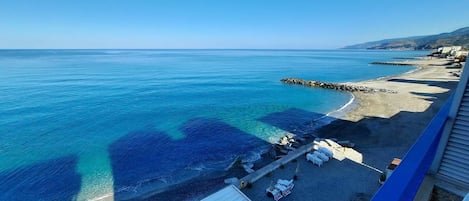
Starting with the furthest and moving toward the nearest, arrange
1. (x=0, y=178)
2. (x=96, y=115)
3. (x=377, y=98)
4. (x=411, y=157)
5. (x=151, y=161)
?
(x=377, y=98)
(x=96, y=115)
(x=151, y=161)
(x=0, y=178)
(x=411, y=157)

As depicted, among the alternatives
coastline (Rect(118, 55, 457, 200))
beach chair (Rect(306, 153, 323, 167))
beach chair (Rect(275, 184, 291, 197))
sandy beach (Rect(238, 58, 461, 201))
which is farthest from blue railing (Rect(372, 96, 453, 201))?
beach chair (Rect(306, 153, 323, 167))

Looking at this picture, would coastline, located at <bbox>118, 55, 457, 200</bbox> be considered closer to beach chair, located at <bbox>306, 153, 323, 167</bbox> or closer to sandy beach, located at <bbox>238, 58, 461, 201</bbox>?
sandy beach, located at <bbox>238, 58, 461, 201</bbox>

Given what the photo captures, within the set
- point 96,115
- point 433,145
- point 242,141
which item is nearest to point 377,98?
point 242,141

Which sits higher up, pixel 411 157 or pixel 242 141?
pixel 411 157

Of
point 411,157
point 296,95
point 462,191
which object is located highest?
point 411,157

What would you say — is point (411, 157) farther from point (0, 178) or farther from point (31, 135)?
point (31, 135)

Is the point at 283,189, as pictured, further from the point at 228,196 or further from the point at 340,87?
the point at 340,87

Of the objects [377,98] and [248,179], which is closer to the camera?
[248,179]
